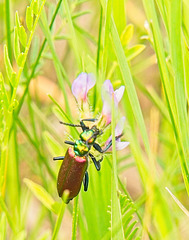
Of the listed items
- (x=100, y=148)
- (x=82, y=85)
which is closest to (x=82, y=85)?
(x=82, y=85)

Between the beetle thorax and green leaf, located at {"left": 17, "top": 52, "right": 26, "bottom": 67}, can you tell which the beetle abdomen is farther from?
green leaf, located at {"left": 17, "top": 52, "right": 26, "bottom": 67}

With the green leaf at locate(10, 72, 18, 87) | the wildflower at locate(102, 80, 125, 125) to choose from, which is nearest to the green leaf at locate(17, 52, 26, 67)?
the green leaf at locate(10, 72, 18, 87)

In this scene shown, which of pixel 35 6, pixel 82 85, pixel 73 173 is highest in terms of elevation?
pixel 35 6

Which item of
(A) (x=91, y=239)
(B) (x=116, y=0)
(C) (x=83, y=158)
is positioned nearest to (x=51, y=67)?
(B) (x=116, y=0)

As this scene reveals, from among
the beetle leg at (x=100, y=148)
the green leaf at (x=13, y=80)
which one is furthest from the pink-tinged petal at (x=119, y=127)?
the green leaf at (x=13, y=80)

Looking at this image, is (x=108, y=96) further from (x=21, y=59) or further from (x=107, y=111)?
(x=21, y=59)

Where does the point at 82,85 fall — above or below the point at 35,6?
below

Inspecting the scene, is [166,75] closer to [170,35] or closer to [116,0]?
[170,35]

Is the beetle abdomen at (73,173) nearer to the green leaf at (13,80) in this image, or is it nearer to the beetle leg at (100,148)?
the beetle leg at (100,148)
